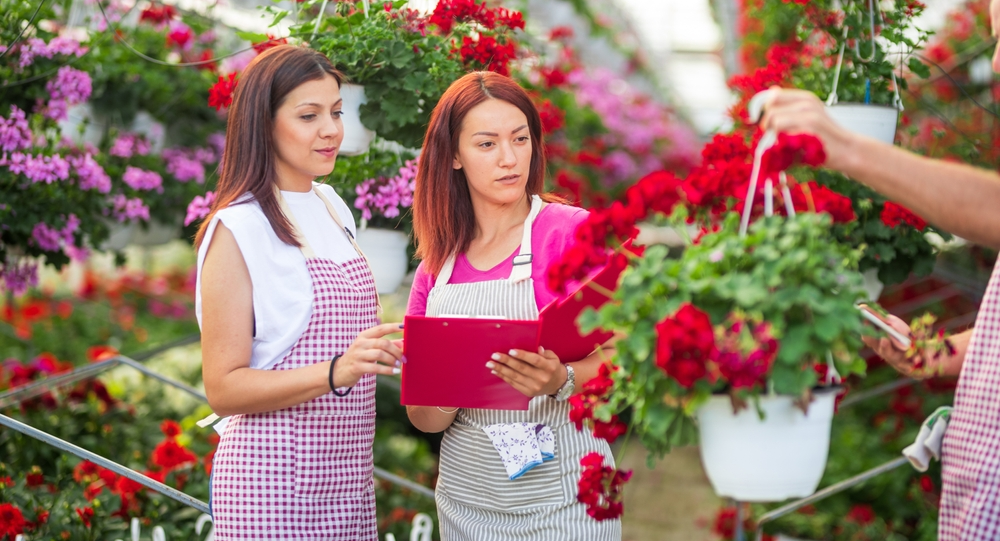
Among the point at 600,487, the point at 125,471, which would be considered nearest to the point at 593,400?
the point at 600,487

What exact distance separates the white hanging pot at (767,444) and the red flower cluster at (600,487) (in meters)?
0.17

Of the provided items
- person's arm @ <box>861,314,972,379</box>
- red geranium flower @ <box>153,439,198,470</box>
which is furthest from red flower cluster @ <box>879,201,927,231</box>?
red geranium flower @ <box>153,439,198,470</box>

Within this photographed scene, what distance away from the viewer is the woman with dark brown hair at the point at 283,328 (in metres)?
1.48

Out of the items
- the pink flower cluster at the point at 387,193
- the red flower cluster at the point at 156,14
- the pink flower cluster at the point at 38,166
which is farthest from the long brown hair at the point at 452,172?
the red flower cluster at the point at 156,14

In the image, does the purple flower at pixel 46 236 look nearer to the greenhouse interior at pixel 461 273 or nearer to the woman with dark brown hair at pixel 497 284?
the greenhouse interior at pixel 461 273

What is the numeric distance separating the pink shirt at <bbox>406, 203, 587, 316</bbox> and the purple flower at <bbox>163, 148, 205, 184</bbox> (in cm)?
174

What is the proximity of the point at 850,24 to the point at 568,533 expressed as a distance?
1.61 meters

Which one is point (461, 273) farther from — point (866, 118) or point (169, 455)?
point (169, 455)

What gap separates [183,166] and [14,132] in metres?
0.87

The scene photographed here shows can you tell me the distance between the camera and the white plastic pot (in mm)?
1855

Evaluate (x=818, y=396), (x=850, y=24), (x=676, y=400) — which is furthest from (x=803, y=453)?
(x=850, y=24)

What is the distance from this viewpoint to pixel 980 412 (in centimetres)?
112

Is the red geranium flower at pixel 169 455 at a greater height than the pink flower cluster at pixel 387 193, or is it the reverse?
the pink flower cluster at pixel 387 193

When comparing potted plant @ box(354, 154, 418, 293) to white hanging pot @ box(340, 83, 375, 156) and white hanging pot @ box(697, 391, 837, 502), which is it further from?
white hanging pot @ box(697, 391, 837, 502)
